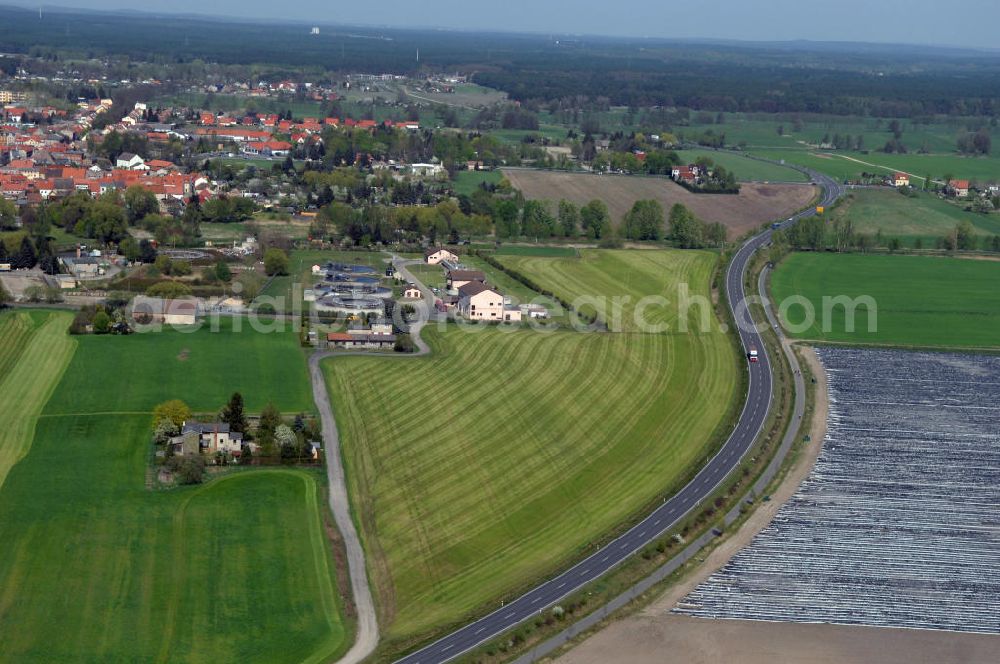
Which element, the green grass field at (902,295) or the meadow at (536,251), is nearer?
the green grass field at (902,295)

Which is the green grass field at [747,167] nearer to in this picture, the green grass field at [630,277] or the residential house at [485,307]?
the green grass field at [630,277]

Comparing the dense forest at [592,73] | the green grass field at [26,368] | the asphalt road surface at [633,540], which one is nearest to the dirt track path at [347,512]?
the asphalt road surface at [633,540]

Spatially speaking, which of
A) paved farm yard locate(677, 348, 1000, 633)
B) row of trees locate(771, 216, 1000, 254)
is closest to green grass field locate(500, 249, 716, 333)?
row of trees locate(771, 216, 1000, 254)

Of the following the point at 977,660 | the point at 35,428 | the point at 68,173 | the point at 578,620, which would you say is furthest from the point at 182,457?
the point at 68,173

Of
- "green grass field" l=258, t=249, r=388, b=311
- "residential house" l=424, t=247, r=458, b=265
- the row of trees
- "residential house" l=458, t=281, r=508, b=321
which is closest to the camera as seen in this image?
"residential house" l=458, t=281, r=508, b=321

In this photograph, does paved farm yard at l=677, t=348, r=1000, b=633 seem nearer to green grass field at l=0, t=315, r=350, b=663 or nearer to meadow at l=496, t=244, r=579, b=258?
green grass field at l=0, t=315, r=350, b=663

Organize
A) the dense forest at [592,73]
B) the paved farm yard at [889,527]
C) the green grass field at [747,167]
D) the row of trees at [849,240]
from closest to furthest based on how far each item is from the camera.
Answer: the paved farm yard at [889,527], the row of trees at [849,240], the green grass field at [747,167], the dense forest at [592,73]
